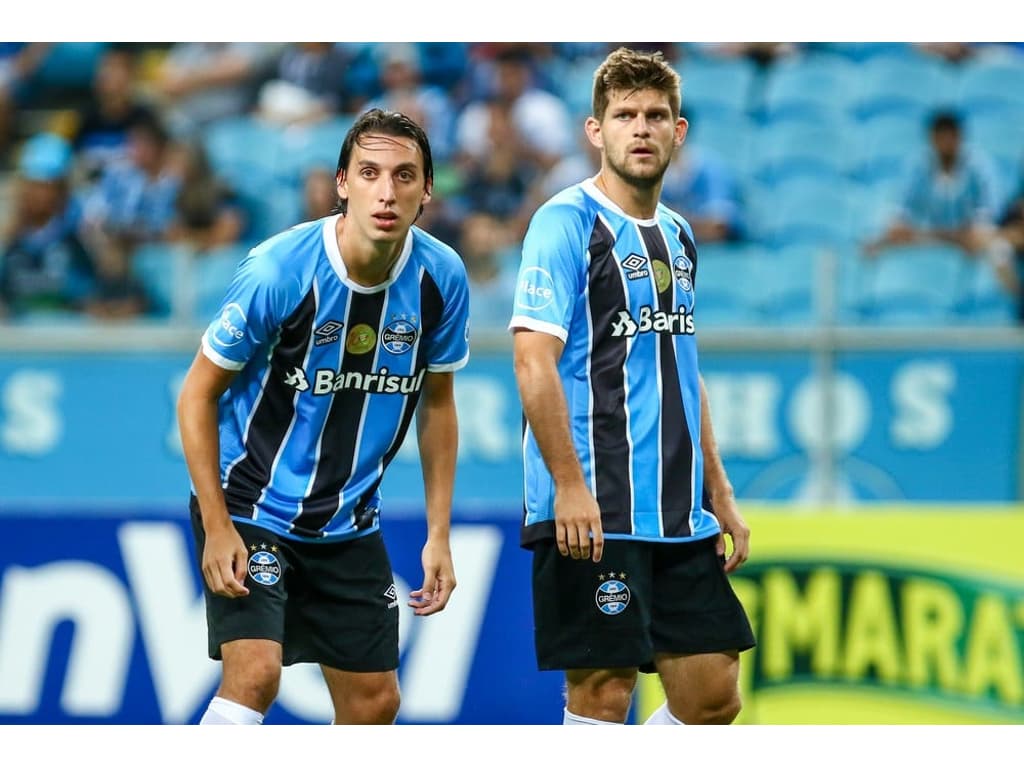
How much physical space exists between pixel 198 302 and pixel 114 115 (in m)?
4.03

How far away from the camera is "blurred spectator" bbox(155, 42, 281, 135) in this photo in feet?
36.8

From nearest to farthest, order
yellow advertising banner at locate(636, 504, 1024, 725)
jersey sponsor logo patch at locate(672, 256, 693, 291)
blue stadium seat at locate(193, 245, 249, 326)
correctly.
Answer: jersey sponsor logo patch at locate(672, 256, 693, 291) < yellow advertising banner at locate(636, 504, 1024, 725) < blue stadium seat at locate(193, 245, 249, 326)

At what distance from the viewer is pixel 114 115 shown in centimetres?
1093

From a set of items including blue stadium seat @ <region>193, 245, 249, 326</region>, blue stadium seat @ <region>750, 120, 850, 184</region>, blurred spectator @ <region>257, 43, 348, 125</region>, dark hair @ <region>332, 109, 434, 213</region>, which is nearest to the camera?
dark hair @ <region>332, 109, 434, 213</region>

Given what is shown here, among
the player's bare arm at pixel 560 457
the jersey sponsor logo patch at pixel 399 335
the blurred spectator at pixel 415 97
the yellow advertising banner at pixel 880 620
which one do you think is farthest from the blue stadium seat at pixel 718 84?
the player's bare arm at pixel 560 457

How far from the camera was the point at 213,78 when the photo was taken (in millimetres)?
11344

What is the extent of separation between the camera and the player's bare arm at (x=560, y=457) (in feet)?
13.3

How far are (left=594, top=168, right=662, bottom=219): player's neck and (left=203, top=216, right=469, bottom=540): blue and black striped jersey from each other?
1.54 ft

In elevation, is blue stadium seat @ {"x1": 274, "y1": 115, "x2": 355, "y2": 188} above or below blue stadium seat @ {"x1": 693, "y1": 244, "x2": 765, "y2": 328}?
above

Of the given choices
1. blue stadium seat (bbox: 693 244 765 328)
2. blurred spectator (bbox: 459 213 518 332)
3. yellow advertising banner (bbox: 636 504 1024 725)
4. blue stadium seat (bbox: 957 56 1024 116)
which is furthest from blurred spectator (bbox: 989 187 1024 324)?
blurred spectator (bbox: 459 213 518 332)

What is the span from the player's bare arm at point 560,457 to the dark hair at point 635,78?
0.76m

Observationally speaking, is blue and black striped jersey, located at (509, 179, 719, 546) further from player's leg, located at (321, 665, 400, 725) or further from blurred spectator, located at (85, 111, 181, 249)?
blurred spectator, located at (85, 111, 181, 249)

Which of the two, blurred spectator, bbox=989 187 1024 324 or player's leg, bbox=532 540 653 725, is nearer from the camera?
player's leg, bbox=532 540 653 725

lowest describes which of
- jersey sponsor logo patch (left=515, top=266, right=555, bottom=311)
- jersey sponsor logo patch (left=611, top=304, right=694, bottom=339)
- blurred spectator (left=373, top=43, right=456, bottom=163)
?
jersey sponsor logo patch (left=611, top=304, right=694, bottom=339)
